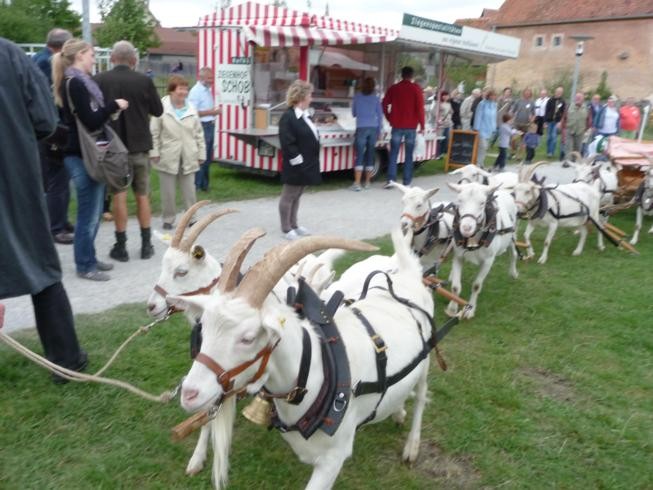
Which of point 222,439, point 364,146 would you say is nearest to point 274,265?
point 222,439

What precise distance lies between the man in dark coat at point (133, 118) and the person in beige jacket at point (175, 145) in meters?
0.77

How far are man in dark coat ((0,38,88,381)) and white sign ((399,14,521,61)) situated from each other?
910 cm

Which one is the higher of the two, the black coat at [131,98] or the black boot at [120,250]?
the black coat at [131,98]

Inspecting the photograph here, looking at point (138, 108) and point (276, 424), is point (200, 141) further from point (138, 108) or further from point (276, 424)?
point (276, 424)

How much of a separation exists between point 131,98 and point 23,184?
10.6 ft

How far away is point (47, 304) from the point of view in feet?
12.6

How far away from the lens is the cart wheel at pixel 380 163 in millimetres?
13082

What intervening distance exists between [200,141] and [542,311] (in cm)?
483

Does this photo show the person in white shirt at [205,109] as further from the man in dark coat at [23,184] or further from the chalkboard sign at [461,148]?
the man in dark coat at [23,184]

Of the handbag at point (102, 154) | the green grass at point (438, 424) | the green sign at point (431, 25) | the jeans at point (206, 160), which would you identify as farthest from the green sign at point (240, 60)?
the green grass at point (438, 424)

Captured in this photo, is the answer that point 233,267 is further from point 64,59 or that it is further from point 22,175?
point 64,59

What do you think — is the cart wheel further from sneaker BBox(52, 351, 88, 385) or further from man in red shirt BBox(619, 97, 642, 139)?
sneaker BBox(52, 351, 88, 385)

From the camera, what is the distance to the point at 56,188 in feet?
22.9

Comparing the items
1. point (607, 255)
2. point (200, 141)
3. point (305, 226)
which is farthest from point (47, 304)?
point (607, 255)
